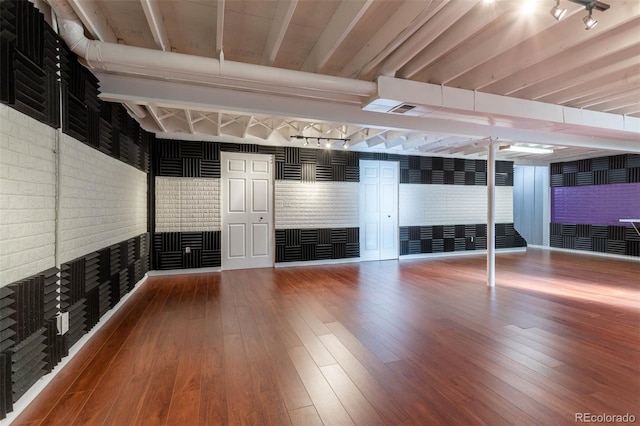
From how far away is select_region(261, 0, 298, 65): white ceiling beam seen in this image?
1986 millimetres

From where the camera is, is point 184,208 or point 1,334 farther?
point 184,208

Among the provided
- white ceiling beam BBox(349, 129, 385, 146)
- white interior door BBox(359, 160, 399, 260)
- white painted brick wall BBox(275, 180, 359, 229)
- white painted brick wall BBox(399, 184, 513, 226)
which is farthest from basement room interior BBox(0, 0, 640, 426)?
white painted brick wall BBox(399, 184, 513, 226)

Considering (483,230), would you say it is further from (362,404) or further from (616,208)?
(362,404)

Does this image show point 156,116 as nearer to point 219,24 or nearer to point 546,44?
point 219,24

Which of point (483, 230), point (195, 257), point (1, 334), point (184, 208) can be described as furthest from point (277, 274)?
point (483, 230)

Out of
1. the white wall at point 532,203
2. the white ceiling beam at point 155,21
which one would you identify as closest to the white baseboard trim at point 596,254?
the white wall at point 532,203

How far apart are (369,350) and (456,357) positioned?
2.21ft

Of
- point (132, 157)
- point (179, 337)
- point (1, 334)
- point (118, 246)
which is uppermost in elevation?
point (132, 157)

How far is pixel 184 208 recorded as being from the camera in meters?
5.51

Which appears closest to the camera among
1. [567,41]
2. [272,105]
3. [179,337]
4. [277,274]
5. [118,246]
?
[567,41]

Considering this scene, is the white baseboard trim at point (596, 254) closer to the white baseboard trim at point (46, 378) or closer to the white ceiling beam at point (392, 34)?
the white ceiling beam at point (392, 34)

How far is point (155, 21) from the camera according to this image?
2.11 metres

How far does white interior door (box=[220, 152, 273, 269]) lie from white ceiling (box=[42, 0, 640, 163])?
2021mm

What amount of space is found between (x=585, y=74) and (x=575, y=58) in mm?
451
